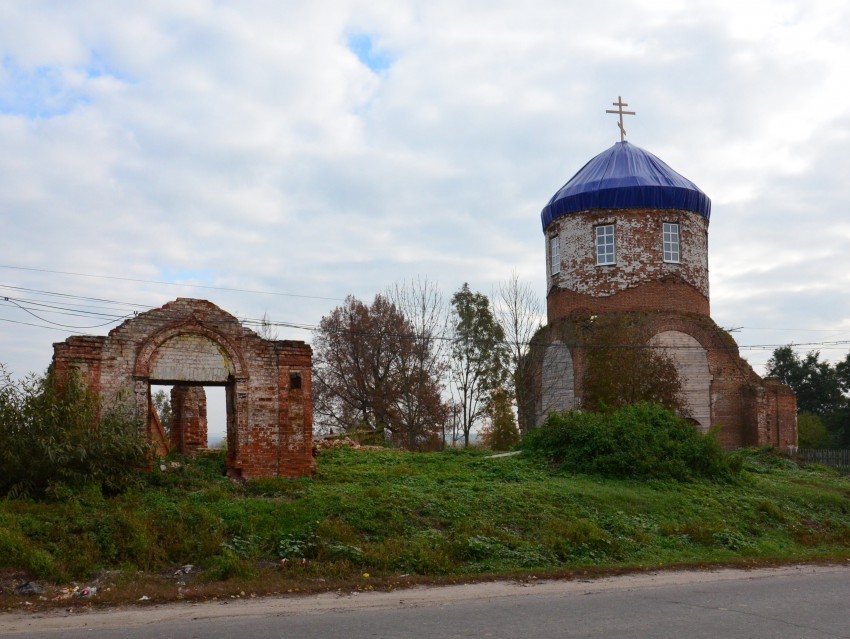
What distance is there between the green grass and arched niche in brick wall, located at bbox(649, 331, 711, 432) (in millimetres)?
9721

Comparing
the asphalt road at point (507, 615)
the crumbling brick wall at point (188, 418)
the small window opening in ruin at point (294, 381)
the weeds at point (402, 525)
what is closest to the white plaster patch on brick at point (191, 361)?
the small window opening in ruin at point (294, 381)

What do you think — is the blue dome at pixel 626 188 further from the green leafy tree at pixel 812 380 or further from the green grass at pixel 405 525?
the green leafy tree at pixel 812 380

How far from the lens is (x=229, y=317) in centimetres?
1596

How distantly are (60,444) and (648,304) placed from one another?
20.9m

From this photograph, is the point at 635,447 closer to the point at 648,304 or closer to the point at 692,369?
the point at 692,369

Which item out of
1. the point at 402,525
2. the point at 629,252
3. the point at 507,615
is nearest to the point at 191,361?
the point at 402,525

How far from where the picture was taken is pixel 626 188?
2936 cm

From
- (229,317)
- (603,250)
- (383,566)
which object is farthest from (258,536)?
(603,250)

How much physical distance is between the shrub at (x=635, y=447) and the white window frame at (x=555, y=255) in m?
10.8

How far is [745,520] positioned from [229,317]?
421 inches

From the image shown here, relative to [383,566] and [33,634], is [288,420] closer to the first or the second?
[383,566]

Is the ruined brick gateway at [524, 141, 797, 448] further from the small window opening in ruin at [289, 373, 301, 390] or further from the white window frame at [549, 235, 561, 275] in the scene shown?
the small window opening in ruin at [289, 373, 301, 390]

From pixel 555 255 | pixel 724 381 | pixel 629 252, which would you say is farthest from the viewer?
pixel 555 255

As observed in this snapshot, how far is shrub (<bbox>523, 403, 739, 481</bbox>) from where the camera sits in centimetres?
1884
